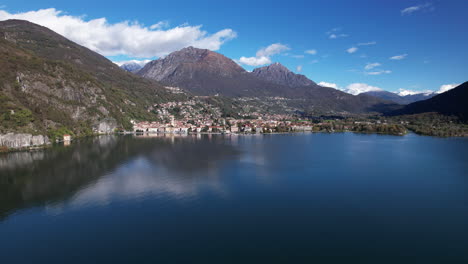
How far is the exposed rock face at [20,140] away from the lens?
2733 centimetres

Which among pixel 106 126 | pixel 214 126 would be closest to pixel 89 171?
pixel 106 126

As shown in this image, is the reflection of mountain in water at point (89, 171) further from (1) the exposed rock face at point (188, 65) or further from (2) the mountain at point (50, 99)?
(1) the exposed rock face at point (188, 65)

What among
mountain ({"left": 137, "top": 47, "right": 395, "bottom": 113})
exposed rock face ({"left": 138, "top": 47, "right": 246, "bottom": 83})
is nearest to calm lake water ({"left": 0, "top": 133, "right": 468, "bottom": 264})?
mountain ({"left": 137, "top": 47, "right": 395, "bottom": 113})

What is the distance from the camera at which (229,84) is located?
15788 cm

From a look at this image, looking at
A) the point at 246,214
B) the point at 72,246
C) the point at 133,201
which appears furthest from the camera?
the point at 133,201

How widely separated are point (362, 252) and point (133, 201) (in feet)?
34.9

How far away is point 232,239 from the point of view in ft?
33.8

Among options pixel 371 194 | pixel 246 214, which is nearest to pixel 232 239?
pixel 246 214

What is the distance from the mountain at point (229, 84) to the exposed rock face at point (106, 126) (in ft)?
269

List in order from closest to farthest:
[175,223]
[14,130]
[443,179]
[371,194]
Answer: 1. [175,223]
2. [371,194]
3. [443,179]
4. [14,130]

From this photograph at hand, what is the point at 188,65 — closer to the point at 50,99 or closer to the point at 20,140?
the point at 50,99

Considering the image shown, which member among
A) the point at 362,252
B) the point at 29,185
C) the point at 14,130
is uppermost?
the point at 14,130

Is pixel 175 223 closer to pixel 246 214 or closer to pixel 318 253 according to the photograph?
pixel 246 214

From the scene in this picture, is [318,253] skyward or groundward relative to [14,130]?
groundward
